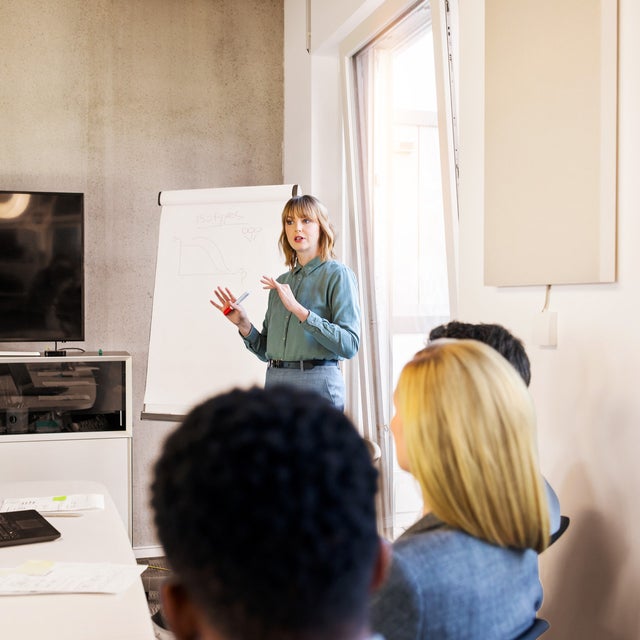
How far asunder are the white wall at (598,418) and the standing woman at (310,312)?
825mm

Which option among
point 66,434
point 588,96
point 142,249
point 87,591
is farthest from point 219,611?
point 142,249

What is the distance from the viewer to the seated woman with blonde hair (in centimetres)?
101

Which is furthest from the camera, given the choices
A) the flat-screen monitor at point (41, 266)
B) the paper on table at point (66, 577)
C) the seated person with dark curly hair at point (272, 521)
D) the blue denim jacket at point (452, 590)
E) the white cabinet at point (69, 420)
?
the flat-screen monitor at point (41, 266)

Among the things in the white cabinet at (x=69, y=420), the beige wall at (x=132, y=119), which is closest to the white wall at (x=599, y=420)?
the white cabinet at (x=69, y=420)

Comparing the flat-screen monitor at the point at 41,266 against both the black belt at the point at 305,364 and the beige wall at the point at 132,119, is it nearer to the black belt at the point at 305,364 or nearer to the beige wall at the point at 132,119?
the beige wall at the point at 132,119

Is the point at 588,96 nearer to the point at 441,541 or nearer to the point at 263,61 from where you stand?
the point at 441,541

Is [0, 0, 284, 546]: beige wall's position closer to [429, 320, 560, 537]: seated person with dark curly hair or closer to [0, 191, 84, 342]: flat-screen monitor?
[0, 191, 84, 342]: flat-screen monitor

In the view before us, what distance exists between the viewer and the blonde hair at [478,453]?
1024mm

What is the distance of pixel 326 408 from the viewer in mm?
503

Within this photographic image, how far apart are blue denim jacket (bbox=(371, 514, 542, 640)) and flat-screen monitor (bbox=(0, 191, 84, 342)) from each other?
9.98ft

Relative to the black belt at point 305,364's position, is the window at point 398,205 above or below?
above

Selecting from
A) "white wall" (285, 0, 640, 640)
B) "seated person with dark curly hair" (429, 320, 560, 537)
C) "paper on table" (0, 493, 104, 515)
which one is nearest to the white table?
"paper on table" (0, 493, 104, 515)

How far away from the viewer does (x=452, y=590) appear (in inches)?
38.1

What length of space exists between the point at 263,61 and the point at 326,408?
423 centimetres
